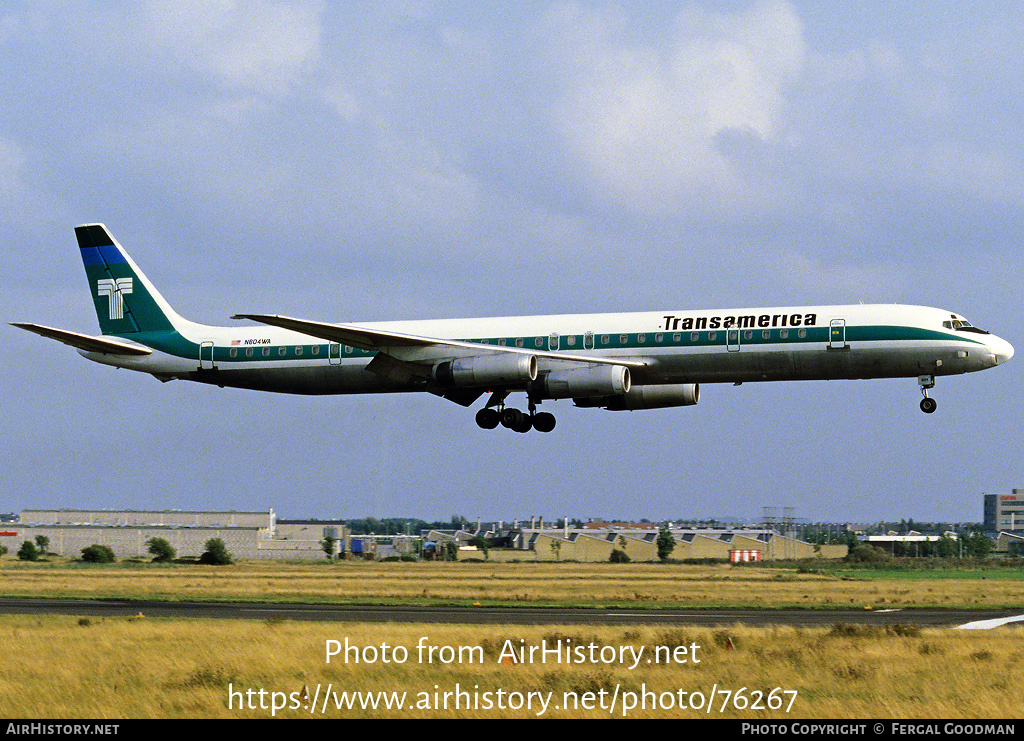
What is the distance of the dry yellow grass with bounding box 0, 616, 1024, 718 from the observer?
22.3 meters

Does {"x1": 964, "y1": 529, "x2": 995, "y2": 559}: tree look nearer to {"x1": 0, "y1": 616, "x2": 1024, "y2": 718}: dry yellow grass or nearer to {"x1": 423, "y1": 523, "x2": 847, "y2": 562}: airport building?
{"x1": 423, "y1": 523, "x2": 847, "y2": 562}: airport building

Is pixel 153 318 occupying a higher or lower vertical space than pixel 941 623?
higher

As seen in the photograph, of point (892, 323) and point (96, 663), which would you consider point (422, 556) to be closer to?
point (892, 323)

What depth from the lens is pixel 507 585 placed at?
6322 centimetres

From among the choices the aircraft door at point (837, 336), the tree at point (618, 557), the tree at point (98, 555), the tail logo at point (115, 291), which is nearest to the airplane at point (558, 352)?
the aircraft door at point (837, 336)

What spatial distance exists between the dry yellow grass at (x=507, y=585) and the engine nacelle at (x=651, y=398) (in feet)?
28.5

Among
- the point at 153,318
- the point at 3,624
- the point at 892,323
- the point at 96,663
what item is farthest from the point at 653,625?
the point at 153,318

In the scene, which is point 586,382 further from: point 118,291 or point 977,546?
point 977,546

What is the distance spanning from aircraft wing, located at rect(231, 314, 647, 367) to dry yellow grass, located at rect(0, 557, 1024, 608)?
38.3ft

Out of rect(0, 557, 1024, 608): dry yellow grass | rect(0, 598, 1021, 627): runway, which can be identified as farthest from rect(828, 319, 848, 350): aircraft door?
rect(0, 557, 1024, 608): dry yellow grass

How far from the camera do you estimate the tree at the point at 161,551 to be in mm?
92500

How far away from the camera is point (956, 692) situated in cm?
2366

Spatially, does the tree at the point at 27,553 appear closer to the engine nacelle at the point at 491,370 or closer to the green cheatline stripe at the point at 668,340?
the green cheatline stripe at the point at 668,340
